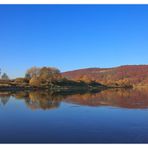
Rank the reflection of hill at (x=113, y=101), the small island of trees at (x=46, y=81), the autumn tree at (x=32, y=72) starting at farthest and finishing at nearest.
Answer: the autumn tree at (x=32, y=72), the small island of trees at (x=46, y=81), the reflection of hill at (x=113, y=101)

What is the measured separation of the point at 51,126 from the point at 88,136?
2181mm

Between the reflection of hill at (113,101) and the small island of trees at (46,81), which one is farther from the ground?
the small island of trees at (46,81)

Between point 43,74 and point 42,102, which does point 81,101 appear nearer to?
point 42,102

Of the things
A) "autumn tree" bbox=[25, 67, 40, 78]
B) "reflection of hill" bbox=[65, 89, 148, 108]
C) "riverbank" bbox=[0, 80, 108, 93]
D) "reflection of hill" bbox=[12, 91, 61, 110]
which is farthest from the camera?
"autumn tree" bbox=[25, 67, 40, 78]

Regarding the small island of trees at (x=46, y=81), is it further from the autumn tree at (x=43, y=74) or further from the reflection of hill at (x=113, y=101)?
the reflection of hill at (x=113, y=101)

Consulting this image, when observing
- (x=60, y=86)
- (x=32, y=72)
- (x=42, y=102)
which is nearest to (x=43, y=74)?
(x=32, y=72)

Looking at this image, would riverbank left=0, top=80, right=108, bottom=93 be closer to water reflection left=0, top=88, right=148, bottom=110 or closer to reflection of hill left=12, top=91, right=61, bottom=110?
water reflection left=0, top=88, right=148, bottom=110

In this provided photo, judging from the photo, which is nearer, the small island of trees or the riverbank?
the riverbank

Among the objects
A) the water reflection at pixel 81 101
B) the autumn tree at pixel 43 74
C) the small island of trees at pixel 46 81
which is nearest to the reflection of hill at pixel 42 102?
the water reflection at pixel 81 101

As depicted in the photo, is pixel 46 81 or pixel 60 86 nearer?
pixel 46 81

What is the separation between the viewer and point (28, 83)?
4869 cm

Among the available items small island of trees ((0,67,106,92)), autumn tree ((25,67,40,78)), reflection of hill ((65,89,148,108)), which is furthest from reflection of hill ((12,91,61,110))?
autumn tree ((25,67,40,78))

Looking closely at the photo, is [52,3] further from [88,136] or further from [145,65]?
[145,65]

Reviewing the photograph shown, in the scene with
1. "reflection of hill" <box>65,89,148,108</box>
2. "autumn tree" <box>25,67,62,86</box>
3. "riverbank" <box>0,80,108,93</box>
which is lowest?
"reflection of hill" <box>65,89,148,108</box>
